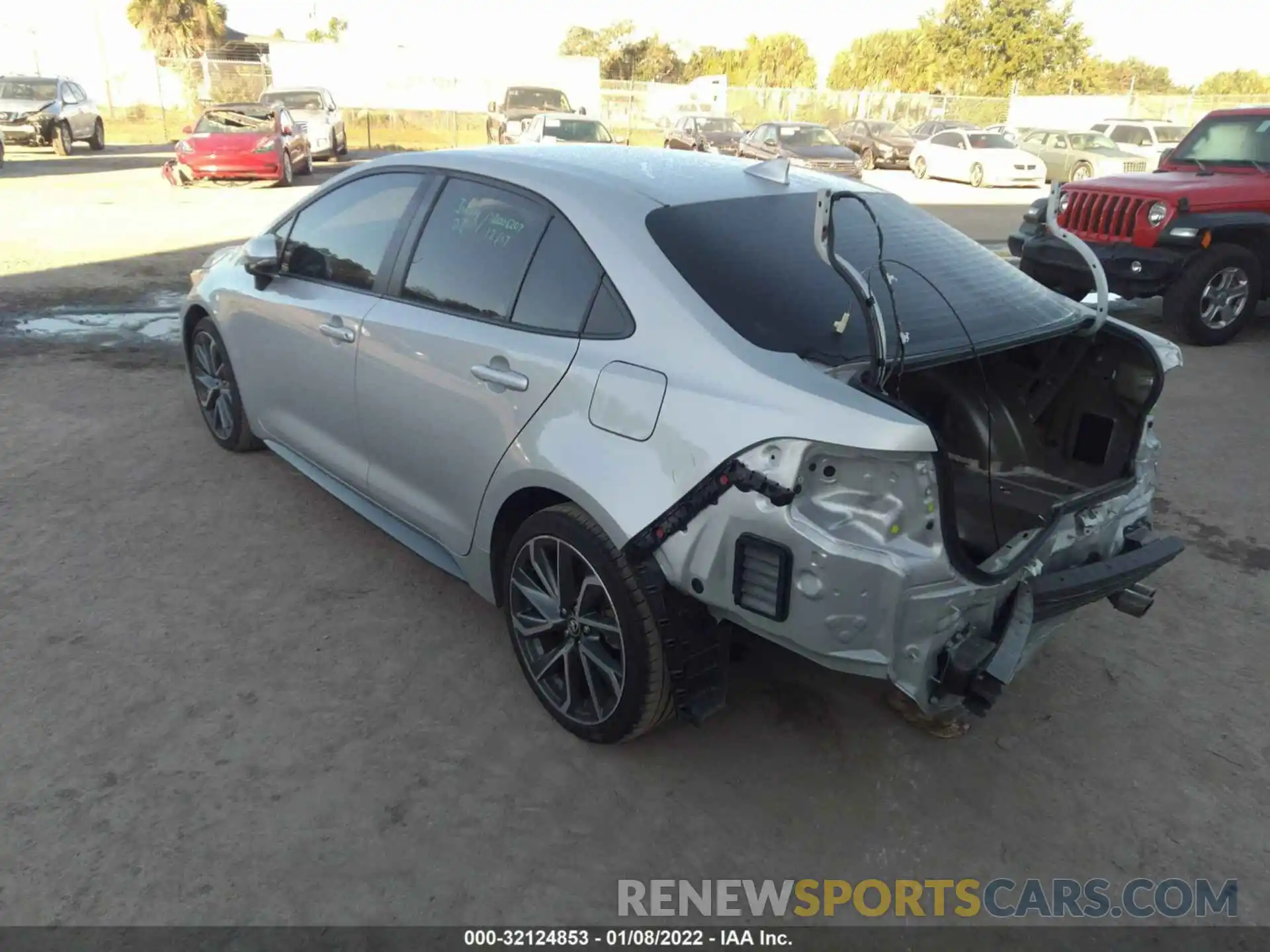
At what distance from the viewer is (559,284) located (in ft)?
9.48

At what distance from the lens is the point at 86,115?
22.9 metres

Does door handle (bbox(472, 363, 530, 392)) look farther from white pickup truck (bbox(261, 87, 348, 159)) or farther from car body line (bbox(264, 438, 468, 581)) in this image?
white pickup truck (bbox(261, 87, 348, 159))

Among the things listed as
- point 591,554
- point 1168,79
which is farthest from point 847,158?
point 1168,79

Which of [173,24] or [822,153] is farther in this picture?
[173,24]

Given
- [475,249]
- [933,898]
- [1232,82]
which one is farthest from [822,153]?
[1232,82]

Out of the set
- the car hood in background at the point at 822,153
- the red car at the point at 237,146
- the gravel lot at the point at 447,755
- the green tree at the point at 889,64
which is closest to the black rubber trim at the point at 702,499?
the gravel lot at the point at 447,755

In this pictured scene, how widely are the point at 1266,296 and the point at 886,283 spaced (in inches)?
288

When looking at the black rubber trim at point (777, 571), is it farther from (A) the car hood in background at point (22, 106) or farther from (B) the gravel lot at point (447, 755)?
(A) the car hood in background at point (22, 106)

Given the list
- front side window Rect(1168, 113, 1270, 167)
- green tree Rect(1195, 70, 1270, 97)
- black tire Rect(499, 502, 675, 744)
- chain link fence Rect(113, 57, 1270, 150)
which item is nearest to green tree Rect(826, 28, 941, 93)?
chain link fence Rect(113, 57, 1270, 150)

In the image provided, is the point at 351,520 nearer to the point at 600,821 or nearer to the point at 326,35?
the point at 600,821

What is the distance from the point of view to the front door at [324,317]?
3.64 meters

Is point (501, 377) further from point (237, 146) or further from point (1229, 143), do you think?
point (237, 146)

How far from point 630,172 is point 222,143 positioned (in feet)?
53.2

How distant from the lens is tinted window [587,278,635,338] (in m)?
2.67
